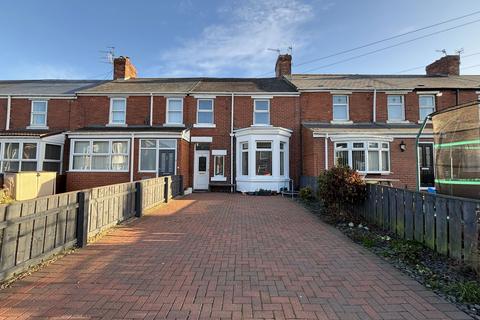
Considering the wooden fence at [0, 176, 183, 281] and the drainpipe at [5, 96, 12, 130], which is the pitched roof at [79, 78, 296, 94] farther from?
the wooden fence at [0, 176, 183, 281]

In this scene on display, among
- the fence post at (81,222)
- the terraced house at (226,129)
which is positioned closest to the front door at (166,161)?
the terraced house at (226,129)

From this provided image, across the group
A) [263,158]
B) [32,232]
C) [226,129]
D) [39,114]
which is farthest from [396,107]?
[39,114]

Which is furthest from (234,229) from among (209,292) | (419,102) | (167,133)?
(419,102)

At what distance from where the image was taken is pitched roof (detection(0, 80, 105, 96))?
766 inches

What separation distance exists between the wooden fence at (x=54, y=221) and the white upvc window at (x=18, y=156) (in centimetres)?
1132

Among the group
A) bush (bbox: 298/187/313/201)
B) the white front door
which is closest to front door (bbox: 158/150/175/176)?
the white front door

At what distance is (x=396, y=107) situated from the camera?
18938mm

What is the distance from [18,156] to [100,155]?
434cm

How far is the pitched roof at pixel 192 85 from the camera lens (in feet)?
62.5

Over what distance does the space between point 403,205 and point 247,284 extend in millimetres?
4512

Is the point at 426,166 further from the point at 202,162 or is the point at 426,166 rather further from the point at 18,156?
the point at 18,156

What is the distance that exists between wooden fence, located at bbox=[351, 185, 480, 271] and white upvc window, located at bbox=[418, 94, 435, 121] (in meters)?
13.3

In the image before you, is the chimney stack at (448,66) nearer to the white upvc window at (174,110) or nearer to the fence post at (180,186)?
the white upvc window at (174,110)

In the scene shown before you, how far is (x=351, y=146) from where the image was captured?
16109mm
